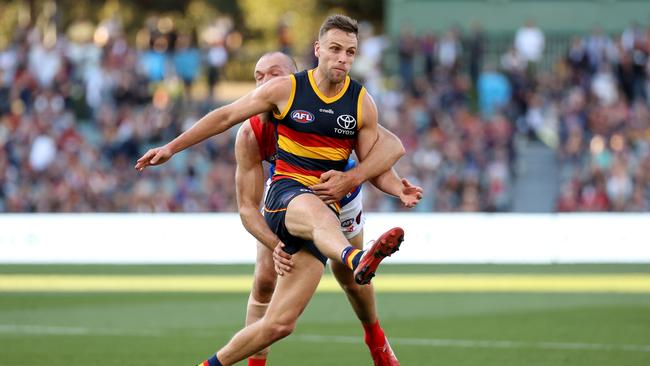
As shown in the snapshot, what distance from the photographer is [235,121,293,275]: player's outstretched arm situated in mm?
8227

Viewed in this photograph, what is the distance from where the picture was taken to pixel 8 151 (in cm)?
2370

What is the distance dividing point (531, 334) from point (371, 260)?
5363 millimetres

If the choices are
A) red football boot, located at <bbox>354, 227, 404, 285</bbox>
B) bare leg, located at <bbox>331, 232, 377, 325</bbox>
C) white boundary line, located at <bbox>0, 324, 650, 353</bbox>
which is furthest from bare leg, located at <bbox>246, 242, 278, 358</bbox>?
white boundary line, located at <bbox>0, 324, 650, 353</bbox>

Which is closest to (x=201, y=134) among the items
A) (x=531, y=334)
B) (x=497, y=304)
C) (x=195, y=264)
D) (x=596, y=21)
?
(x=531, y=334)

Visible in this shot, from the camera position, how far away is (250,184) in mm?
8375

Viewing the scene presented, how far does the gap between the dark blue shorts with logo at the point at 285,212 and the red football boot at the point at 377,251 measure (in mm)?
655

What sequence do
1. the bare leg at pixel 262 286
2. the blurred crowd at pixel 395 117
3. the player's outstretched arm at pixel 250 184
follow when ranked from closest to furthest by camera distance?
the player's outstretched arm at pixel 250 184, the bare leg at pixel 262 286, the blurred crowd at pixel 395 117

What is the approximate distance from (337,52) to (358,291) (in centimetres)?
176

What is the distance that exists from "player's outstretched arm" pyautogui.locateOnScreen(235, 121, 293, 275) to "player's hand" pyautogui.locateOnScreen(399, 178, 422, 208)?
910 mm

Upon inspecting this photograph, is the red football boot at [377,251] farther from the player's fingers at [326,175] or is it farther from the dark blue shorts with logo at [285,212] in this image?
the player's fingers at [326,175]

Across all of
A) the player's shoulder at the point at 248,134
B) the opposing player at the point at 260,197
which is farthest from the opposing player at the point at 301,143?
the player's shoulder at the point at 248,134

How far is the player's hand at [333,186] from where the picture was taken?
7840 mm

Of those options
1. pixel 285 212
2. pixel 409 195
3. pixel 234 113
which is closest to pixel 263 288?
pixel 285 212

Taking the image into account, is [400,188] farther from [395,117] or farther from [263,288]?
[395,117]
